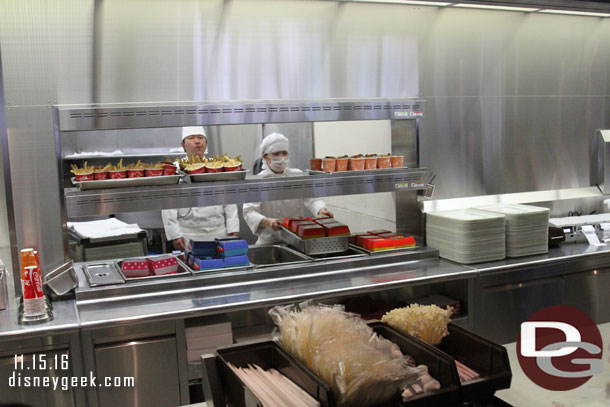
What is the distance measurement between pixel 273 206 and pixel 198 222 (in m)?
0.63

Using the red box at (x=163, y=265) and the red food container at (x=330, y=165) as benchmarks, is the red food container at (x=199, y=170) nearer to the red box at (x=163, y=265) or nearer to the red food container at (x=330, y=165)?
the red box at (x=163, y=265)

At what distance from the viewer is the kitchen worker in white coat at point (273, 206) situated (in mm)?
4383

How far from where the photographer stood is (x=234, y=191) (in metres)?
3.42

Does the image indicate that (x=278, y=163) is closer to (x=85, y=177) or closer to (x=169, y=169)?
(x=169, y=169)

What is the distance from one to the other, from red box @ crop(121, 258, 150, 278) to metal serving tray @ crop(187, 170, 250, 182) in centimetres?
58

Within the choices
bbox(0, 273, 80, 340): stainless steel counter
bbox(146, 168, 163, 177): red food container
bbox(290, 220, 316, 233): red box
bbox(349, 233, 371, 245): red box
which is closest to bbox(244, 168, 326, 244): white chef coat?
bbox(290, 220, 316, 233): red box

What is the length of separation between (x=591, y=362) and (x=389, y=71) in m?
2.46

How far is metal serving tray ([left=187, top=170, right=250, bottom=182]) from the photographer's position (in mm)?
3395

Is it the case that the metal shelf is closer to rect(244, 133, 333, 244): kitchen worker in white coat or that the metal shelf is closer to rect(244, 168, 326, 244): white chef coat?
rect(244, 133, 333, 244): kitchen worker in white coat

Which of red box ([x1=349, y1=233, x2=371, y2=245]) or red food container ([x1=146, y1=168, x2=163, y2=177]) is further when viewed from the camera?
red box ([x1=349, y1=233, x2=371, y2=245])

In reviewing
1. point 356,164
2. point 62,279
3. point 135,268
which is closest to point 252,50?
point 356,164

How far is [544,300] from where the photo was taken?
3.86 m

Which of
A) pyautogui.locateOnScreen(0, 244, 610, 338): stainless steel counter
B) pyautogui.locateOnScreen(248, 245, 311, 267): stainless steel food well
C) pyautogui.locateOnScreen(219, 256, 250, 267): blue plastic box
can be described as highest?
pyautogui.locateOnScreen(219, 256, 250, 267): blue plastic box

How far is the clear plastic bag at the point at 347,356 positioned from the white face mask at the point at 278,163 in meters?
2.99
